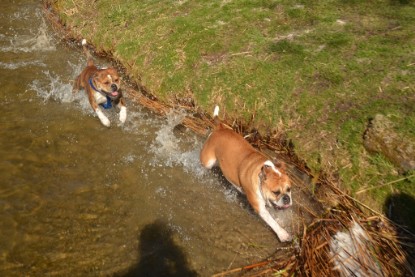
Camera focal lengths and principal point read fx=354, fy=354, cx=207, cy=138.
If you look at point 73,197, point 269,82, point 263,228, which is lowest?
point 263,228

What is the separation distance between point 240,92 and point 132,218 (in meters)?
2.84

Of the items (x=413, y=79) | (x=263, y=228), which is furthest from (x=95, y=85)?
(x=413, y=79)

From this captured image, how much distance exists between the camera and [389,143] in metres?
4.67

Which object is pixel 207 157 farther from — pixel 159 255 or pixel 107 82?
pixel 107 82

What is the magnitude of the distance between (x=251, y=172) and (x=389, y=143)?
186cm

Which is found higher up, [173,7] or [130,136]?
[173,7]

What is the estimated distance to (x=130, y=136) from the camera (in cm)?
631

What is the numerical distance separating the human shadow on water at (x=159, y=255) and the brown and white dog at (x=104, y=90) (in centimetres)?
259

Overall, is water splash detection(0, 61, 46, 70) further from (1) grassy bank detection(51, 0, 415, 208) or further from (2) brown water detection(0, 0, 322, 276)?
(1) grassy bank detection(51, 0, 415, 208)

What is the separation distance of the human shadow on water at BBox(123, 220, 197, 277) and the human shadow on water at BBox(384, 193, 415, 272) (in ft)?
8.21

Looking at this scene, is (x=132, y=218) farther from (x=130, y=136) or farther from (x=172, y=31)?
(x=172, y=31)

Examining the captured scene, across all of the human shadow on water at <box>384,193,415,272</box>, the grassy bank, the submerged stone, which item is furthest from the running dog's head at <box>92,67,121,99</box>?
the human shadow on water at <box>384,193,415,272</box>

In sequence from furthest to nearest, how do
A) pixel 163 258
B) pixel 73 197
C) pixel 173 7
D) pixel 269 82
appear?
pixel 173 7 < pixel 269 82 < pixel 73 197 < pixel 163 258

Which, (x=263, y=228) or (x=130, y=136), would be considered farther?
(x=130, y=136)
